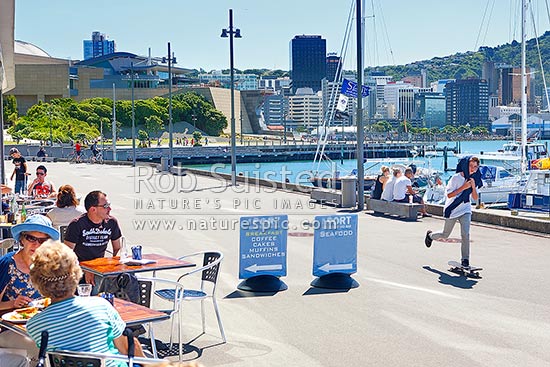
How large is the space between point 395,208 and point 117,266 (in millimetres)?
14532

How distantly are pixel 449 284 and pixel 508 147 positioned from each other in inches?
2374

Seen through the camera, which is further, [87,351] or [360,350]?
[360,350]

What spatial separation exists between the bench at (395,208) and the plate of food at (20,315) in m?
16.2

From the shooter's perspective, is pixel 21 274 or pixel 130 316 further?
pixel 21 274

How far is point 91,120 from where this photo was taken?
12681 centimetres

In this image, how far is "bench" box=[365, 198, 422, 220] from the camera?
70.6 ft

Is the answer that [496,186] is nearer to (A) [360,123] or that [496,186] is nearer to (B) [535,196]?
(B) [535,196]

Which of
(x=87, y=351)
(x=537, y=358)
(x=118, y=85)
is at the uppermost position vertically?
(x=118, y=85)

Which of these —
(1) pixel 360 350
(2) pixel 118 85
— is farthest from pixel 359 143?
(2) pixel 118 85

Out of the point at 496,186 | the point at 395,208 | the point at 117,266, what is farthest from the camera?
the point at 496,186

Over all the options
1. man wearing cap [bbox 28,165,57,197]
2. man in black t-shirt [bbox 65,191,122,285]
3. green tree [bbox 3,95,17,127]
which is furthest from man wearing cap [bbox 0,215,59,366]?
green tree [bbox 3,95,17,127]

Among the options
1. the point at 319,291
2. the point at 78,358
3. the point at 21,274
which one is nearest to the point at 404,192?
the point at 319,291

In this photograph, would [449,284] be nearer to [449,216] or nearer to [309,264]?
[449,216]

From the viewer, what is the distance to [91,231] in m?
9.29
